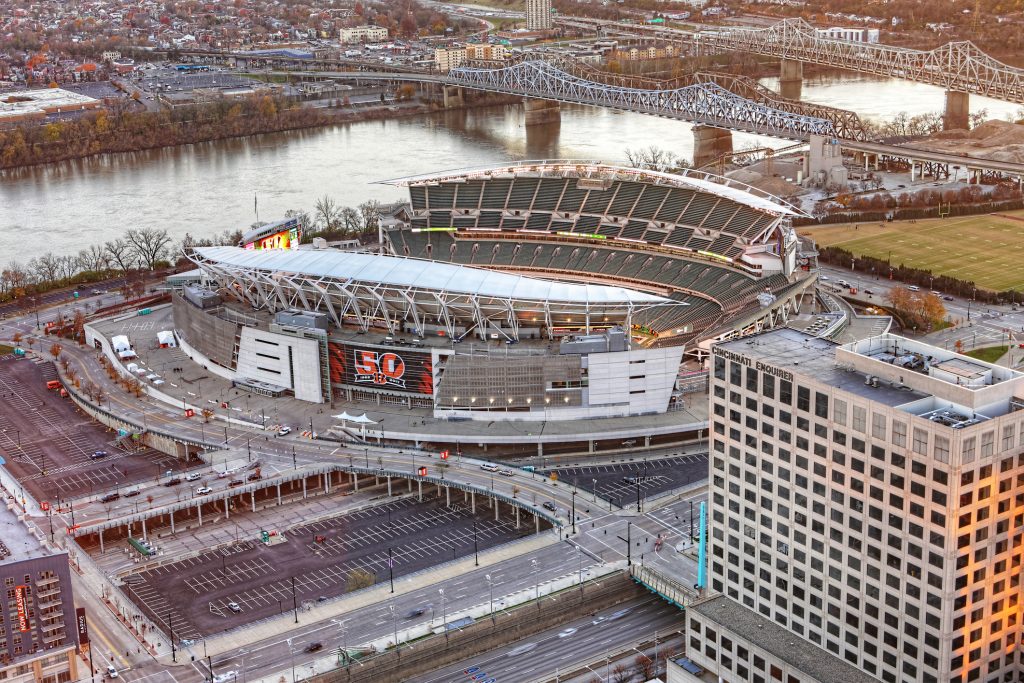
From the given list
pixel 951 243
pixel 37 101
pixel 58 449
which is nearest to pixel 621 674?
pixel 58 449

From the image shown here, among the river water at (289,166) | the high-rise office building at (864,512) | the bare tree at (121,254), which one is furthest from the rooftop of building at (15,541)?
the river water at (289,166)

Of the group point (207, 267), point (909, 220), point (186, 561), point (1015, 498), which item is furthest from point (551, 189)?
point (1015, 498)

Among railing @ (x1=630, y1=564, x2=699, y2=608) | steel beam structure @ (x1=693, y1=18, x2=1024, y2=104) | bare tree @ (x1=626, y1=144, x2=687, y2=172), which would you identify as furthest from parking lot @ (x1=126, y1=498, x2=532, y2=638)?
steel beam structure @ (x1=693, y1=18, x2=1024, y2=104)

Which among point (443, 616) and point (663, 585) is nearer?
point (443, 616)

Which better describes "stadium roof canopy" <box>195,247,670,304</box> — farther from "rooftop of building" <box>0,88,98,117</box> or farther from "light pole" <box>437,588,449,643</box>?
"rooftop of building" <box>0,88,98,117</box>

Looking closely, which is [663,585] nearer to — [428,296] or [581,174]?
[428,296]

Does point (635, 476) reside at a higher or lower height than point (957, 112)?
lower
